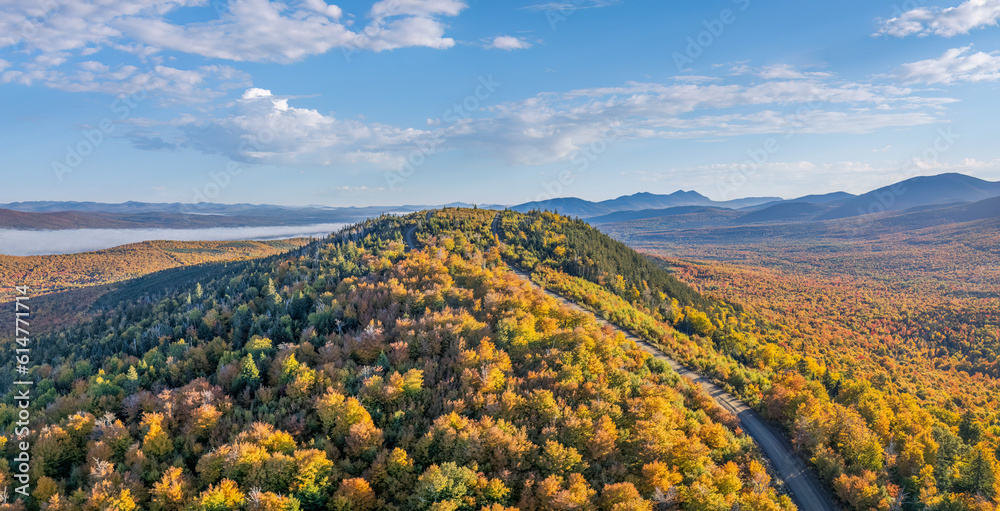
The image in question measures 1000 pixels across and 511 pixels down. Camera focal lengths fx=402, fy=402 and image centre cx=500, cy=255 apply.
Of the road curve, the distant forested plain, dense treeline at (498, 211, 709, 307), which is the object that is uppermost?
dense treeline at (498, 211, 709, 307)

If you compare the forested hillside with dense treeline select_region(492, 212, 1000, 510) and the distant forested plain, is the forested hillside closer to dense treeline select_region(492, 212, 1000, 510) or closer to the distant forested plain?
the distant forested plain

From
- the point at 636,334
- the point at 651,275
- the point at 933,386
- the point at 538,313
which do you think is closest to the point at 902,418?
the point at 636,334

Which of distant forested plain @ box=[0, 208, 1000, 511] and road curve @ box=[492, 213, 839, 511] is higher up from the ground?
distant forested plain @ box=[0, 208, 1000, 511]

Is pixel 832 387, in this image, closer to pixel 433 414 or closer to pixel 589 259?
pixel 589 259

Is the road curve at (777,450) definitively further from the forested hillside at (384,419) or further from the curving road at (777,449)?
the forested hillside at (384,419)

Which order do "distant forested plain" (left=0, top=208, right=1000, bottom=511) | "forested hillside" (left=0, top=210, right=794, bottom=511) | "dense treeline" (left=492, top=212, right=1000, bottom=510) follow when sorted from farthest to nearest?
"dense treeline" (left=492, top=212, right=1000, bottom=510), "distant forested plain" (left=0, top=208, right=1000, bottom=511), "forested hillside" (left=0, top=210, right=794, bottom=511)

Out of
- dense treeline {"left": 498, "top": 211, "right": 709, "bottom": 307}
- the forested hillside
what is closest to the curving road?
the forested hillside

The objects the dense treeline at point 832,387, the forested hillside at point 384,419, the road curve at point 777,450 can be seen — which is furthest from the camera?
the dense treeline at point 832,387

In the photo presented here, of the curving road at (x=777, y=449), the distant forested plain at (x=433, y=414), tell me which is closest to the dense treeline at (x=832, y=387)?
the distant forested plain at (x=433, y=414)
